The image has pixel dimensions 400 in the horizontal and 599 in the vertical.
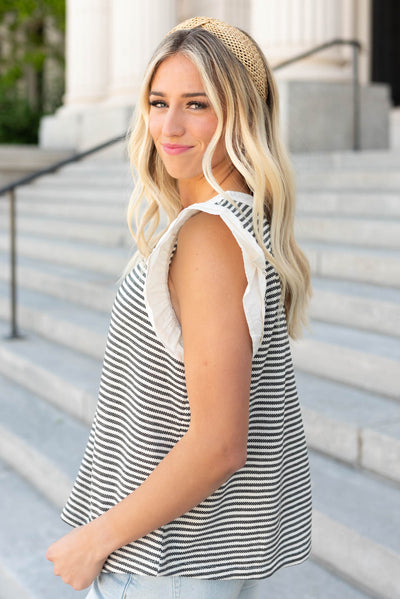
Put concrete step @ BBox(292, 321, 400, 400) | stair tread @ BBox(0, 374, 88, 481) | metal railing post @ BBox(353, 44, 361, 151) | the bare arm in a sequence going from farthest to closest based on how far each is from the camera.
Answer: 1. metal railing post @ BBox(353, 44, 361, 151)
2. stair tread @ BBox(0, 374, 88, 481)
3. concrete step @ BBox(292, 321, 400, 400)
4. the bare arm

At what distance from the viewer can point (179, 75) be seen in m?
1.25

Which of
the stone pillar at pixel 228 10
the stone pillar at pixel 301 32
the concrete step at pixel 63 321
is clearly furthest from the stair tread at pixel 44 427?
the stone pillar at pixel 228 10

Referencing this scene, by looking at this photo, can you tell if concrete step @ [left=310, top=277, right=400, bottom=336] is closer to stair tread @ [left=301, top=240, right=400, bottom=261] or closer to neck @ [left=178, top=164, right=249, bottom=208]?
stair tread @ [left=301, top=240, right=400, bottom=261]

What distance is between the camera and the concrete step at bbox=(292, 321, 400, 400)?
3471mm

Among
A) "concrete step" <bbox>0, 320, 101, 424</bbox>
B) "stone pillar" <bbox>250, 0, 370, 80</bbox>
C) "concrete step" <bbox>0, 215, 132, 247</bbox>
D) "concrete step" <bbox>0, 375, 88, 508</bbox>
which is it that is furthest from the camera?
"stone pillar" <bbox>250, 0, 370, 80</bbox>

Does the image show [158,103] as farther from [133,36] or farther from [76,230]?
[133,36]

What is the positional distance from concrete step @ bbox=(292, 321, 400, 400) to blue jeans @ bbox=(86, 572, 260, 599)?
2.13m

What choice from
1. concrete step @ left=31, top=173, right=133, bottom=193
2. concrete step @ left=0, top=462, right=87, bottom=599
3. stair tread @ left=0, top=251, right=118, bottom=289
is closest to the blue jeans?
concrete step @ left=0, top=462, right=87, bottom=599

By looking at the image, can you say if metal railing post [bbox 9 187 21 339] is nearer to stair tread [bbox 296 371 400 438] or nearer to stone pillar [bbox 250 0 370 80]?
stair tread [bbox 296 371 400 438]

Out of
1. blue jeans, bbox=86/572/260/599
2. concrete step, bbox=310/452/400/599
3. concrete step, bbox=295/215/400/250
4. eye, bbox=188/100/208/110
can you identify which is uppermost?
eye, bbox=188/100/208/110

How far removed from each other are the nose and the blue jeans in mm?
731

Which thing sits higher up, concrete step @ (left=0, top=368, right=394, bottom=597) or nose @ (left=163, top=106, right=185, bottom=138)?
nose @ (left=163, top=106, right=185, bottom=138)

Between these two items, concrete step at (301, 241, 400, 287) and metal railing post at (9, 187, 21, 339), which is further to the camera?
metal railing post at (9, 187, 21, 339)

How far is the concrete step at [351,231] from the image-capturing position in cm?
488
